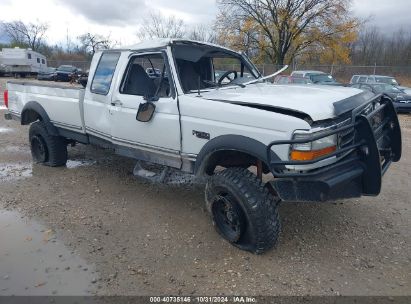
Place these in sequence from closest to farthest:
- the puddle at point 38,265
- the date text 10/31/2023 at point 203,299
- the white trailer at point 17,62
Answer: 1. the date text 10/31/2023 at point 203,299
2. the puddle at point 38,265
3. the white trailer at point 17,62

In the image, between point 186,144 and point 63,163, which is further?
point 63,163

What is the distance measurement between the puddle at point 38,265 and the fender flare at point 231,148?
142 centimetres

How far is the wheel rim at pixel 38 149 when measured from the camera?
6352mm

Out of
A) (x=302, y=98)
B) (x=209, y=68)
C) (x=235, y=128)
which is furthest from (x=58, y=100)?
(x=302, y=98)

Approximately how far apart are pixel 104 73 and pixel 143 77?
2.01ft

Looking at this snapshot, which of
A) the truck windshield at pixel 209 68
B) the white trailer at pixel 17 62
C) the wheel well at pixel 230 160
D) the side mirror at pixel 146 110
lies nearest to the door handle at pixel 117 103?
the side mirror at pixel 146 110

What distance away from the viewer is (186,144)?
13.4ft

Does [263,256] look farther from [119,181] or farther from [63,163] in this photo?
[63,163]

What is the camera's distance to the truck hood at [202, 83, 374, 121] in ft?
10.9

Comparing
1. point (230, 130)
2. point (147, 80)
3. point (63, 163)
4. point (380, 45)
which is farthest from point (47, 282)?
point (380, 45)

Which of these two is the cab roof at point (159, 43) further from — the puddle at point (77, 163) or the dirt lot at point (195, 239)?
the puddle at point (77, 163)

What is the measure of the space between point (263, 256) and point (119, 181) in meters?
2.93

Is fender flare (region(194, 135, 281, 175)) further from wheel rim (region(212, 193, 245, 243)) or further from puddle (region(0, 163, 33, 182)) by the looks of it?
puddle (region(0, 163, 33, 182))

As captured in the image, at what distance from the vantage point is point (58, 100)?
5840 millimetres
